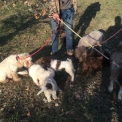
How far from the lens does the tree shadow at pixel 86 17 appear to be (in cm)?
940

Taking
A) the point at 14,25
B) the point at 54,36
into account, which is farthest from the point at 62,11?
the point at 14,25

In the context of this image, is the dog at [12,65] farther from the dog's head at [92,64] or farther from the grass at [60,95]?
the dog's head at [92,64]

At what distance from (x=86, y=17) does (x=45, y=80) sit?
5593mm

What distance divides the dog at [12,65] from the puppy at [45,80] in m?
0.31

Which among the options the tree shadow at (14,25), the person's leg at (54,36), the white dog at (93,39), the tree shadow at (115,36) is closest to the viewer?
the person's leg at (54,36)

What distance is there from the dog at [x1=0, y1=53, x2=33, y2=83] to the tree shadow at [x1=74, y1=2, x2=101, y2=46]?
8.54 ft

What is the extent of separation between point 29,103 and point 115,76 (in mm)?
2418

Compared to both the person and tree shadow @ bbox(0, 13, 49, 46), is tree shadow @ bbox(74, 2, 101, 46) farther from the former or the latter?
the person

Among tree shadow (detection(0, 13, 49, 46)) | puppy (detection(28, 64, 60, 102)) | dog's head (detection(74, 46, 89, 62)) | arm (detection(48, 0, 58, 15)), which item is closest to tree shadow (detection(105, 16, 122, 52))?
dog's head (detection(74, 46, 89, 62))

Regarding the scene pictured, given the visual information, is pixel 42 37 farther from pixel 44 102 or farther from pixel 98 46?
pixel 44 102

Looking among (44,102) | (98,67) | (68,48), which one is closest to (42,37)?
(68,48)

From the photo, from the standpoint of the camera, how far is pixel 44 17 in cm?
1051

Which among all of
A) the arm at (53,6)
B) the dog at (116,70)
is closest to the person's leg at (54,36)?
the arm at (53,6)

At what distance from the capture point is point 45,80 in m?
5.68
